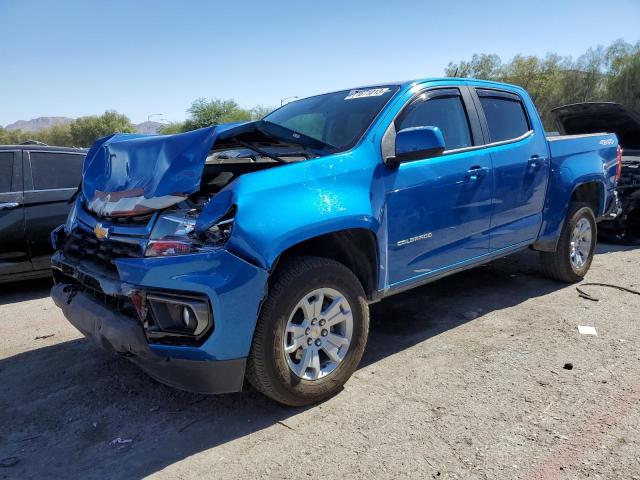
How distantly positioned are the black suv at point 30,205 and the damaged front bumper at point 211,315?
10.7ft

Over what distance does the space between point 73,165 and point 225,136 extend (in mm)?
3655

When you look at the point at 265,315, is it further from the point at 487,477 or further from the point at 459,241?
the point at 459,241

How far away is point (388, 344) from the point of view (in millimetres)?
4012

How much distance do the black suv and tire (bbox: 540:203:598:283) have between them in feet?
17.3

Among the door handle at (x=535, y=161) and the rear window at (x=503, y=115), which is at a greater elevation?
the rear window at (x=503, y=115)

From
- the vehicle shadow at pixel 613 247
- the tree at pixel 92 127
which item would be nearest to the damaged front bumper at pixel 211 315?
the vehicle shadow at pixel 613 247

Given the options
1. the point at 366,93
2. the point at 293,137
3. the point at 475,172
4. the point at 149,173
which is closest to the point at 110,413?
the point at 149,173

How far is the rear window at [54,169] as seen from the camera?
573 cm

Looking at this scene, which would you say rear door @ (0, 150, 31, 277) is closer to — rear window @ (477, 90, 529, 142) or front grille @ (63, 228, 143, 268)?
front grille @ (63, 228, 143, 268)

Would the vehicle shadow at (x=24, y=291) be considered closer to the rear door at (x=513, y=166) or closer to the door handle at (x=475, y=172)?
the door handle at (x=475, y=172)

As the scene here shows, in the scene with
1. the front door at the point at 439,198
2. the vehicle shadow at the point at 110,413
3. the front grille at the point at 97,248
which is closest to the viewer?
the vehicle shadow at the point at 110,413

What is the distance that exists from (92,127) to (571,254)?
7855 cm

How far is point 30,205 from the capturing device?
18.2 ft

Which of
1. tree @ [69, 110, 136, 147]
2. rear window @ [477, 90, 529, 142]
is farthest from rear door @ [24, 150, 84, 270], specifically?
tree @ [69, 110, 136, 147]
